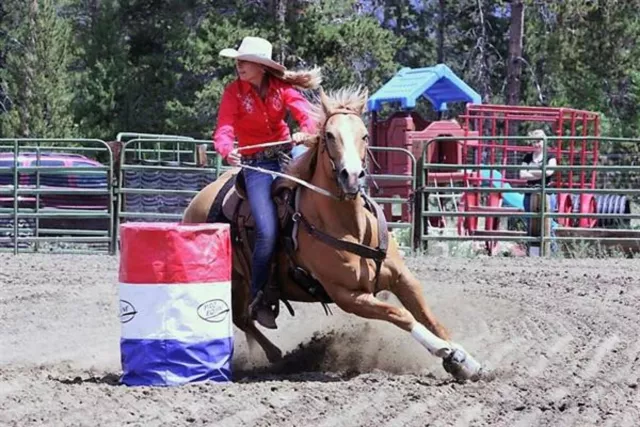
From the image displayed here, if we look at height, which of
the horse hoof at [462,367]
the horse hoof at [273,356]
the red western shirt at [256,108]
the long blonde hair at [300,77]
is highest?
the long blonde hair at [300,77]

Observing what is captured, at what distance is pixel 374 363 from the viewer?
685cm

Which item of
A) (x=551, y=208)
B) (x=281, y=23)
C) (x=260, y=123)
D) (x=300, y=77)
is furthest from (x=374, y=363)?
(x=281, y=23)

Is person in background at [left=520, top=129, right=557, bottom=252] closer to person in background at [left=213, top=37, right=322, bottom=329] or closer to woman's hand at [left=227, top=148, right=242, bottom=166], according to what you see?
person in background at [left=213, top=37, right=322, bottom=329]

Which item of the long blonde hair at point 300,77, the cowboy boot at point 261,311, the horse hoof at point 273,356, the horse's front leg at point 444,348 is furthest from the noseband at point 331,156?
the horse hoof at point 273,356

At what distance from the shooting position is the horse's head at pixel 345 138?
576cm

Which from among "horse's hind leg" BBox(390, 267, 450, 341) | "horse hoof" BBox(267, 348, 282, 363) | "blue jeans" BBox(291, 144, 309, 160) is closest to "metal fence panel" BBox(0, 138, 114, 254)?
"blue jeans" BBox(291, 144, 309, 160)

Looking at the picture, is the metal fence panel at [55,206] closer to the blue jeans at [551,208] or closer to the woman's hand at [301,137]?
the blue jeans at [551,208]

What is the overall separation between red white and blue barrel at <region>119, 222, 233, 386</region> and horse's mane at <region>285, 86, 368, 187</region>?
2.37 ft

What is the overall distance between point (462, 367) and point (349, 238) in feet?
2.97

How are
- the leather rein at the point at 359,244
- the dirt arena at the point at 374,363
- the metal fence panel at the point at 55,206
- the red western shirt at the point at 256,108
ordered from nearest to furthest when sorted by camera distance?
the dirt arena at the point at 374,363 < the leather rein at the point at 359,244 < the red western shirt at the point at 256,108 < the metal fence panel at the point at 55,206

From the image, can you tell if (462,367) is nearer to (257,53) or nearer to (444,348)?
(444,348)

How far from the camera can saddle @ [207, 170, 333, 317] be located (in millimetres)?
6523

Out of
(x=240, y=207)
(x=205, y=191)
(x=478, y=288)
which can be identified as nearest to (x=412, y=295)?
(x=240, y=207)

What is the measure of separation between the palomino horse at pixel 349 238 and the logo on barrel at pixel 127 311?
39.7 inches
